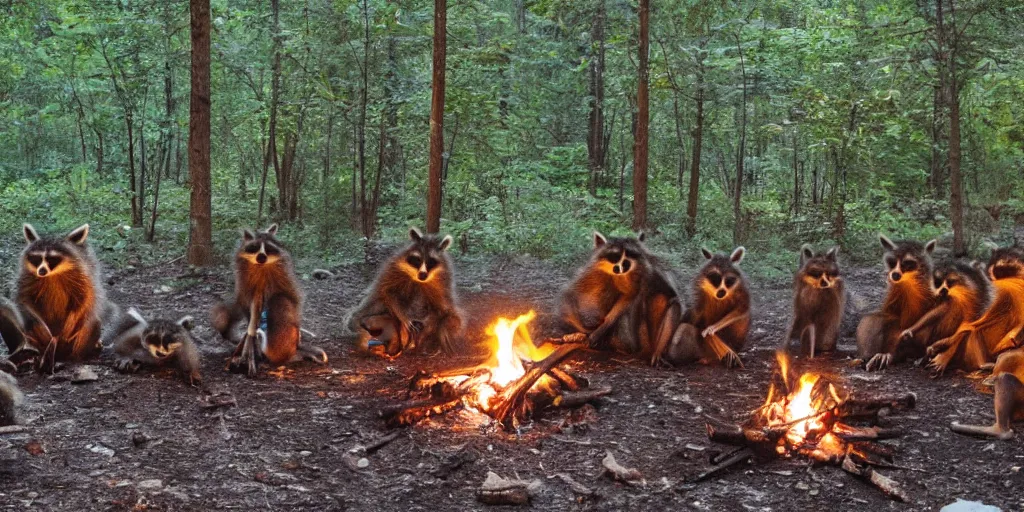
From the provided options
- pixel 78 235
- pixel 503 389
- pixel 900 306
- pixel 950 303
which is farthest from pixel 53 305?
pixel 950 303

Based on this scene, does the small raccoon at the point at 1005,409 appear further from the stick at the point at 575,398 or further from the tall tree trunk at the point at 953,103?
the tall tree trunk at the point at 953,103

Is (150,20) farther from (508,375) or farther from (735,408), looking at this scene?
(735,408)

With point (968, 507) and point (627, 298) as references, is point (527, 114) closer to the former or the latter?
point (627, 298)

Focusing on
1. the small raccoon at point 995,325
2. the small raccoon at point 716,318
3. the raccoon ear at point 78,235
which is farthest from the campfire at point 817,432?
the raccoon ear at point 78,235

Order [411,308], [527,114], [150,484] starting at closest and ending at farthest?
[150,484] → [411,308] → [527,114]

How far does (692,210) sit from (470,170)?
4.55m

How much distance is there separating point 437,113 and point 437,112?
0.02 metres

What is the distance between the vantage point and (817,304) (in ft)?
24.7

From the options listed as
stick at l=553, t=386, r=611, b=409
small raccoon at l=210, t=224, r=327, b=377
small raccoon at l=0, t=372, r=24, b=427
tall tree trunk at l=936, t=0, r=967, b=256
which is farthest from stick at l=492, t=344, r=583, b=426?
tall tree trunk at l=936, t=0, r=967, b=256

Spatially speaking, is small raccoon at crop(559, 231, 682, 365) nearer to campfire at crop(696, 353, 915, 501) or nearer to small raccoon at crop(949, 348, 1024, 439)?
campfire at crop(696, 353, 915, 501)

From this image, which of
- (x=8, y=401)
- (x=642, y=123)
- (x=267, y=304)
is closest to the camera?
(x=8, y=401)

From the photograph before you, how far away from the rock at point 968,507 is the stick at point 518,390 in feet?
8.76

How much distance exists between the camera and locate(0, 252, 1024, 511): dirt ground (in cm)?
432

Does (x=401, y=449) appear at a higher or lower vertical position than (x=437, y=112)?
lower
